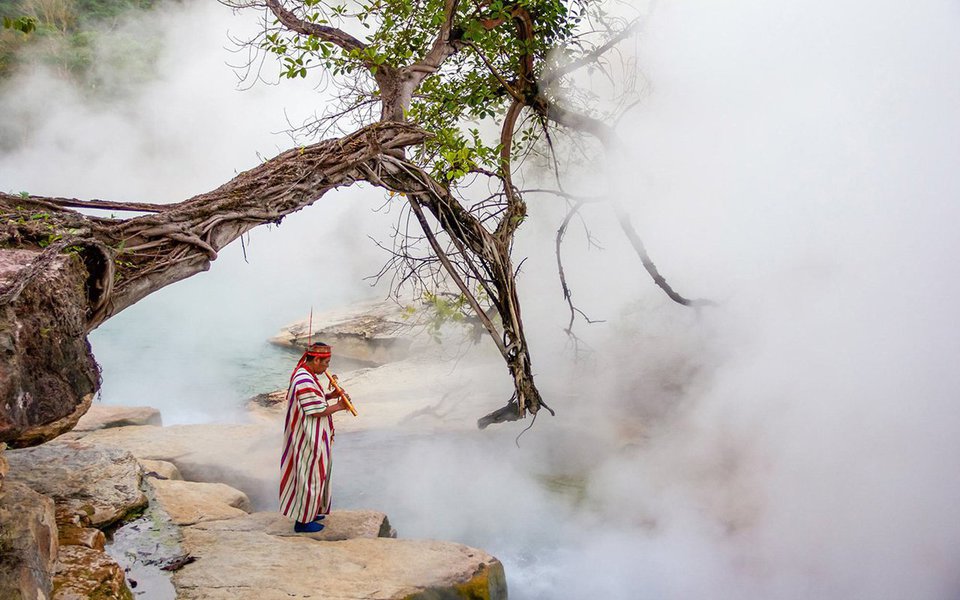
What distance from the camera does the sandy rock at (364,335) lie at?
32.9 feet

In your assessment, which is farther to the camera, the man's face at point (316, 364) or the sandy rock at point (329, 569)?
the man's face at point (316, 364)

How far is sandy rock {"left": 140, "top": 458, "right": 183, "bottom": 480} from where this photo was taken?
194 inches

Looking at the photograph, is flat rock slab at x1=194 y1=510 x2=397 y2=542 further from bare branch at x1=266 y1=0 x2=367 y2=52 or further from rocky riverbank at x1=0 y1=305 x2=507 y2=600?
bare branch at x1=266 y1=0 x2=367 y2=52

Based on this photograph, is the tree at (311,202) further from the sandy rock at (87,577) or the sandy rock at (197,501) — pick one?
the sandy rock at (197,501)

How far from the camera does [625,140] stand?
26.6 feet

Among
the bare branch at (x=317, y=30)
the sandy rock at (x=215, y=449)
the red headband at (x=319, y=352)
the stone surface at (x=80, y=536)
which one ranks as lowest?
the stone surface at (x=80, y=536)

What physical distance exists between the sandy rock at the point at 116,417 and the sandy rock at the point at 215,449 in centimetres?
18

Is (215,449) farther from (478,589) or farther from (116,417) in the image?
(478,589)

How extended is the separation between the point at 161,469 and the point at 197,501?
1023mm

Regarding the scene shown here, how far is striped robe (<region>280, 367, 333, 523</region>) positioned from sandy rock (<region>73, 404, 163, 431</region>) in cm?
312

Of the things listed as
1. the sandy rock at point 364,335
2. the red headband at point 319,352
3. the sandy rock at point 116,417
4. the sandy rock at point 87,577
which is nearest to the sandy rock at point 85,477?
the sandy rock at point 87,577

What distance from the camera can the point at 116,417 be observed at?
6445 mm

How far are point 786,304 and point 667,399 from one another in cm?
134

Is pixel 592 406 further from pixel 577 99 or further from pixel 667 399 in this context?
pixel 577 99
